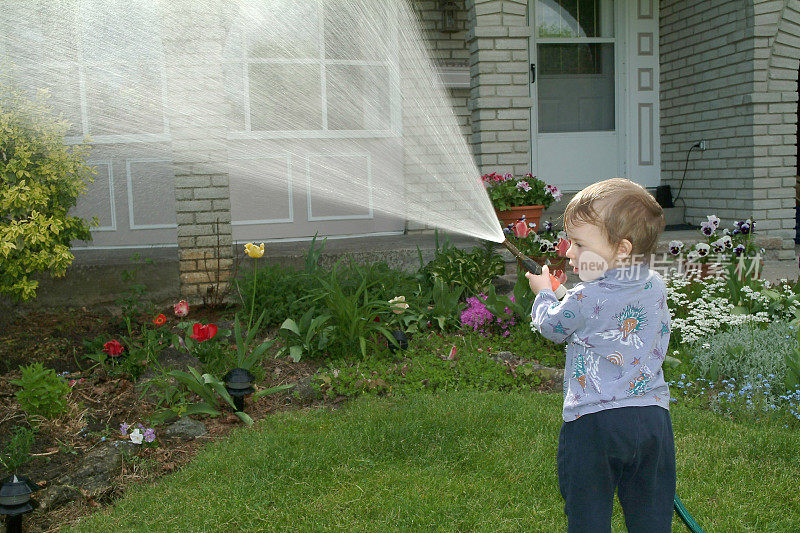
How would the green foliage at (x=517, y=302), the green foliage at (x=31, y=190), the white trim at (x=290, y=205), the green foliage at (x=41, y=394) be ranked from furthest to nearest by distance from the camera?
1. the white trim at (x=290, y=205)
2. the green foliage at (x=517, y=302)
3. the green foliage at (x=31, y=190)
4. the green foliage at (x=41, y=394)

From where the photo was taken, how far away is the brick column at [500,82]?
281 inches

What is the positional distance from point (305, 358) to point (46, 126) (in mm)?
2219

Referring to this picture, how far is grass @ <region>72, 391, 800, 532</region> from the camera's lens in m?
2.89

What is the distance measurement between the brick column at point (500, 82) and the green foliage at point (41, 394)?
15.3 feet

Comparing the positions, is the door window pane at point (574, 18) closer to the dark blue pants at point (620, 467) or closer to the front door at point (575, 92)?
the front door at point (575, 92)

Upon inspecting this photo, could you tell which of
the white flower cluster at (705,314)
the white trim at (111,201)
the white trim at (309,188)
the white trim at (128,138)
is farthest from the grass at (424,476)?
the white trim at (111,201)

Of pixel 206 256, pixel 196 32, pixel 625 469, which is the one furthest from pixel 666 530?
pixel 196 32

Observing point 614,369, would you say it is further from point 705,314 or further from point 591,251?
point 705,314

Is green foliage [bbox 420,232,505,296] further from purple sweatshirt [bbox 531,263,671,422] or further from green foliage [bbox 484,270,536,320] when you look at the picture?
purple sweatshirt [bbox 531,263,671,422]

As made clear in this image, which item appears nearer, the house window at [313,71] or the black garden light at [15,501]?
the black garden light at [15,501]

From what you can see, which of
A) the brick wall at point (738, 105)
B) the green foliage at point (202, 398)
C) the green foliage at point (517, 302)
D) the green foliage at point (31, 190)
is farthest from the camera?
the brick wall at point (738, 105)

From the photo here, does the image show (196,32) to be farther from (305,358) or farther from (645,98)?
(645,98)

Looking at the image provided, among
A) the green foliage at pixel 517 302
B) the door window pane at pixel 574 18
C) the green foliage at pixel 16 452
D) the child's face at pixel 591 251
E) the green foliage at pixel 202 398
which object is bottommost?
the green foliage at pixel 16 452

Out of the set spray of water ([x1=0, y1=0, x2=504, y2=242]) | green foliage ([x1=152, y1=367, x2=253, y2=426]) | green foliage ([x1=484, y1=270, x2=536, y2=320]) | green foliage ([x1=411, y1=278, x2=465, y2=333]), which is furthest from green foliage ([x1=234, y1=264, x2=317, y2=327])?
spray of water ([x1=0, y1=0, x2=504, y2=242])
